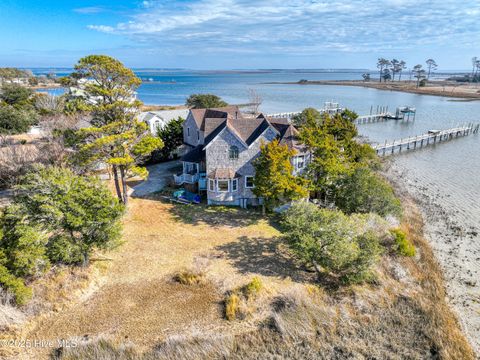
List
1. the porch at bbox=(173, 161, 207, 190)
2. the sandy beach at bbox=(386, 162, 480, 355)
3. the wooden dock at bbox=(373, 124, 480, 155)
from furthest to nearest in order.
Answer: the wooden dock at bbox=(373, 124, 480, 155) < the porch at bbox=(173, 161, 207, 190) < the sandy beach at bbox=(386, 162, 480, 355)

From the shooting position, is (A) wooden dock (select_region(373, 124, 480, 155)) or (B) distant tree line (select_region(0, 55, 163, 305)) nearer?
(B) distant tree line (select_region(0, 55, 163, 305))

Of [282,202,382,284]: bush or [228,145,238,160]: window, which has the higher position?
[228,145,238,160]: window

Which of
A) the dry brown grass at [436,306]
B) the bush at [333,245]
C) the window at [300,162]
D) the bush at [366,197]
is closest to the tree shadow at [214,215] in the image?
the window at [300,162]

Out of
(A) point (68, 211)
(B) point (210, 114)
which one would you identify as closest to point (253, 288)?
(A) point (68, 211)

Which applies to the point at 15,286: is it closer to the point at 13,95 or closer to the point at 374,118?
the point at 13,95

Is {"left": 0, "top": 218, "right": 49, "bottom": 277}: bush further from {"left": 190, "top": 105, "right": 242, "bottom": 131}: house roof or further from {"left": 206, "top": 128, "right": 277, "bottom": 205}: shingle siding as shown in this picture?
{"left": 190, "top": 105, "right": 242, "bottom": 131}: house roof

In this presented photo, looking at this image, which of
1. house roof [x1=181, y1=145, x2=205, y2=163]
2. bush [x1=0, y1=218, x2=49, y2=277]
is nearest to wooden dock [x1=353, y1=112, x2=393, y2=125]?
house roof [x1=181, y1=145, x2=205, y2=163]
